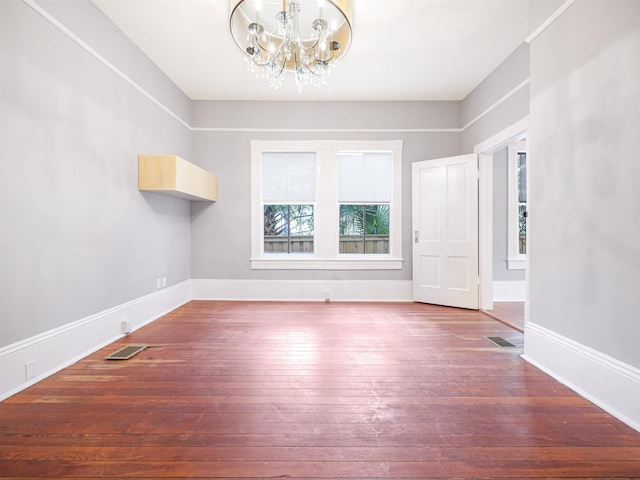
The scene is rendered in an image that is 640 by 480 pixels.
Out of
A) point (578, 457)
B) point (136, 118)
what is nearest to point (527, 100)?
point (578, 457)

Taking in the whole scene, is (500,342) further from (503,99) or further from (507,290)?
(503,99)

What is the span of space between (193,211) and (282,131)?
6.25ft

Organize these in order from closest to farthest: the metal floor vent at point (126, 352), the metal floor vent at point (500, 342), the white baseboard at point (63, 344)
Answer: the white baseboard at point (63, 344)
the metal floor vent at point (126, 352)
the metal floor vent at point (500, 342)

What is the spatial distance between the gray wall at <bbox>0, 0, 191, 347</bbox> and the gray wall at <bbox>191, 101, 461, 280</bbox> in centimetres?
101

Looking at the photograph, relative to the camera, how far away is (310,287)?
453 cm

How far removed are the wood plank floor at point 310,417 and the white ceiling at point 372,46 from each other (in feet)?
10.4

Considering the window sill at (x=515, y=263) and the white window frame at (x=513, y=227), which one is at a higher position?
the white window frame at (x=513, y=227)

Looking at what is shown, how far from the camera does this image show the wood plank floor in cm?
→ 134

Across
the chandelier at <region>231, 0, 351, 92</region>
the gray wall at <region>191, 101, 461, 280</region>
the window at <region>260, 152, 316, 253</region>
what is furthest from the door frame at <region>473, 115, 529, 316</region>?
the chandelier at <region>231, 0, 351, 92</region>

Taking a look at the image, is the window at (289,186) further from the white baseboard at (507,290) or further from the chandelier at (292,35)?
the white baseboard at (507,290)

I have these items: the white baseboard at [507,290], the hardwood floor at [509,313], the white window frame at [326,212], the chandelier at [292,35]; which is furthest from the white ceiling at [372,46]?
the hardwood floor at [509,313]

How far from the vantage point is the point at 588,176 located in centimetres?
191

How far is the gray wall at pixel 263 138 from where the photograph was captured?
4461 mm

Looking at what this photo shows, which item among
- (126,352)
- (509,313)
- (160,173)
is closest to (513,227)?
(509,313)
